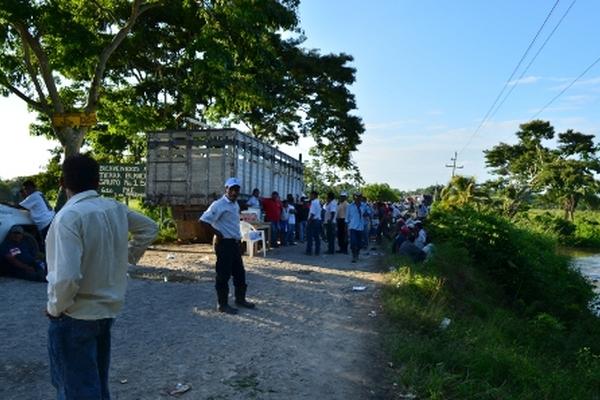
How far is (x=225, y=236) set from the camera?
297 inches

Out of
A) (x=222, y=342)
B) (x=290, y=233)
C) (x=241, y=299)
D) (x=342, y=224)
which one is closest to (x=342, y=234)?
(x=342, y=224)

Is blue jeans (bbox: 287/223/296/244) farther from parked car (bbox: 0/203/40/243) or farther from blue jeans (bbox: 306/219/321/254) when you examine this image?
parked car (bbox: 0/203/40/243)

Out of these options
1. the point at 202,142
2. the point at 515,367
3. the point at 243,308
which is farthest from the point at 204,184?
the point at 515,367

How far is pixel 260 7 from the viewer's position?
1504cm

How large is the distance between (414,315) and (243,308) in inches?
92.1

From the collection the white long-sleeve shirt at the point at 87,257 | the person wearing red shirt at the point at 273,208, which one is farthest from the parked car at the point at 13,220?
the white long-sleeve shirt at the point at 87,257

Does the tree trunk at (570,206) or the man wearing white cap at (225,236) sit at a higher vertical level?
the tree trunk at (570,206)

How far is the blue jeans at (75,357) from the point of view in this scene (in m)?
3.11

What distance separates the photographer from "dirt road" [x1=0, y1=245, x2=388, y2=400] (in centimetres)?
500

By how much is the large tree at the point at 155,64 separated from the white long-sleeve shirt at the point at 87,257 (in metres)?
11.7

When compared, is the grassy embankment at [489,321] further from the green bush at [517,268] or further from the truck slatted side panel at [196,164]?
the truck slatted side panel at [196,164]

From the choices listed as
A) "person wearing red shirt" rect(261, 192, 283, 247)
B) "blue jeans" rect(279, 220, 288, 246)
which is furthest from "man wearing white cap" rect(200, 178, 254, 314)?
"blue jeans" rect(279, 220, 288, 246)

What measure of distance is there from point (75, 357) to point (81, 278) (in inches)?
17.5

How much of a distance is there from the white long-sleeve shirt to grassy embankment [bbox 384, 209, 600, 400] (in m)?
3.10
